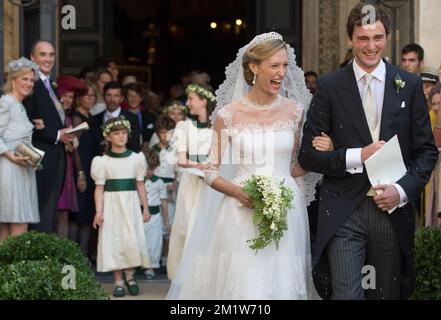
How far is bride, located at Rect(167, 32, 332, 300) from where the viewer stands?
22.7 feet

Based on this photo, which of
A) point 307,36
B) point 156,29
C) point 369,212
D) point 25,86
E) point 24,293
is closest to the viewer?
point 369,212

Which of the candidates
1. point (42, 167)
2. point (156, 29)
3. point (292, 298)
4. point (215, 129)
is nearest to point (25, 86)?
point (42, 167)

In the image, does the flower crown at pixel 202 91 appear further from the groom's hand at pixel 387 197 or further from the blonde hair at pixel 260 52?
the groom's hand at pixel 387 197

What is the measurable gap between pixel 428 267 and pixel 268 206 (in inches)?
44.4

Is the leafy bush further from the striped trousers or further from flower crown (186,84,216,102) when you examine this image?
flower crown (186,84,216,102)

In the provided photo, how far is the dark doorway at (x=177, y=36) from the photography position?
2058 centimetres

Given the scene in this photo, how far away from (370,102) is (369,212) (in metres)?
0.61

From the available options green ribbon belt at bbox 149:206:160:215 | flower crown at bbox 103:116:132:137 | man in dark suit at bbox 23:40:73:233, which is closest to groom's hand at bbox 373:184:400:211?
flower crown at bbox 103:116:132:137

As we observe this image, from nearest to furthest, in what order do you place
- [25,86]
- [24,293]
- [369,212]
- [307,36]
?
[369,212], [24,293], [25,86], [307,36]

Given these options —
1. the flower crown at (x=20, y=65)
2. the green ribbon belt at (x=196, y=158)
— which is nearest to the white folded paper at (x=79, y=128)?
the flower crown at (x=20, y=65)

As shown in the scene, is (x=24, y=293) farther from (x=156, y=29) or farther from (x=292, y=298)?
(x=156, y=29)

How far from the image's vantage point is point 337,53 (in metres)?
14.2

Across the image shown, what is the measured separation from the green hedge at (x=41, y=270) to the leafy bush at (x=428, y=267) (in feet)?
6.60

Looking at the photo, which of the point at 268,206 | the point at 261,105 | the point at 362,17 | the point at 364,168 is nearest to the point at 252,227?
the point at 268,206
